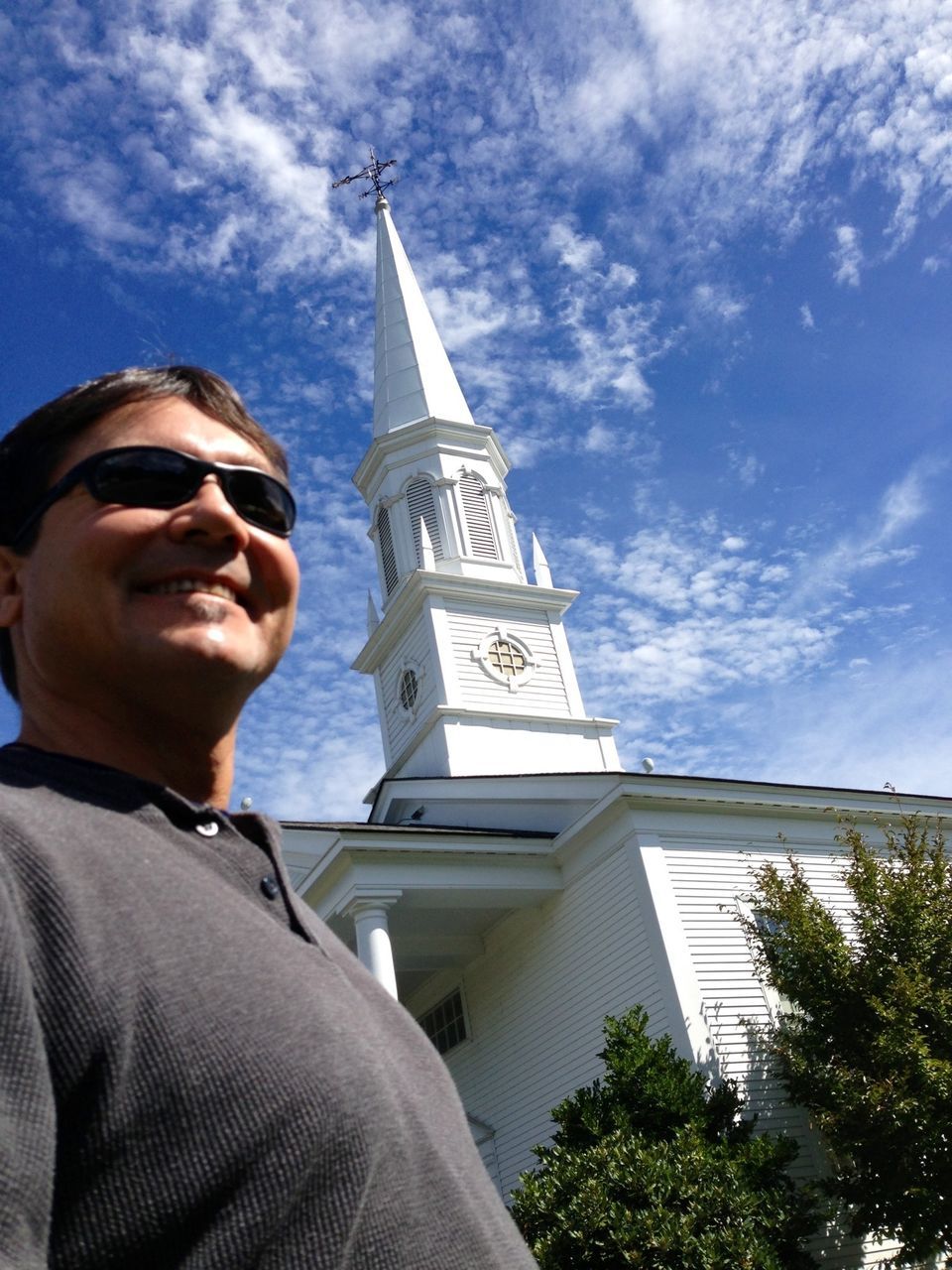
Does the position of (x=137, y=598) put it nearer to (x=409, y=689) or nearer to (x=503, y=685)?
(x=503, y=685)

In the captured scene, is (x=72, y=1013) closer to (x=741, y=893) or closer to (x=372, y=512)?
(x=741, y=893)

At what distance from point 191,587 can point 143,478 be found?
21cm

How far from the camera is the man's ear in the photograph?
5.44 ft

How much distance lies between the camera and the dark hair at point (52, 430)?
167cm

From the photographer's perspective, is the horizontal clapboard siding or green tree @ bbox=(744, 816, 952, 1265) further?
the horizontal clapboard siding

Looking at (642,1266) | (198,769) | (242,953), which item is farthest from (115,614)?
(642,1266)

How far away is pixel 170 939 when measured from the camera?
3.81ft

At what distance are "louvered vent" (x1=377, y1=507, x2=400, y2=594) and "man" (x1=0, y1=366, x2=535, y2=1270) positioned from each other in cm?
2270

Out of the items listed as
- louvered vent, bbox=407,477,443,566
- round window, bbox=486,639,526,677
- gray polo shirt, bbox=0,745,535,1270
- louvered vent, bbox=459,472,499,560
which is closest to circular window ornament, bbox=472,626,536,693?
round window, bbox=486,639,526,677

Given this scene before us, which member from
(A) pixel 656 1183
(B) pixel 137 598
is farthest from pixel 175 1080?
(A) pixel 656 1183

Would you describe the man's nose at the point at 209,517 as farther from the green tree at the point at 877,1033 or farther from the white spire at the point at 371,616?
the white spire at the point at 371,616

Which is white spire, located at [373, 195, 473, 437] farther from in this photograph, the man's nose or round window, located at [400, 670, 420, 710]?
the man's nose

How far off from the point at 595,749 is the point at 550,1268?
12.8 m

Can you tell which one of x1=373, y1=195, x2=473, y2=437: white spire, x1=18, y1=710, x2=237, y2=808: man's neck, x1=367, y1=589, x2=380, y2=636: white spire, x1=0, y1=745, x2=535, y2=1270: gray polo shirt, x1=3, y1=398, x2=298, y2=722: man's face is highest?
x1=373, y1=195, x2=473, y2=437: white spire
